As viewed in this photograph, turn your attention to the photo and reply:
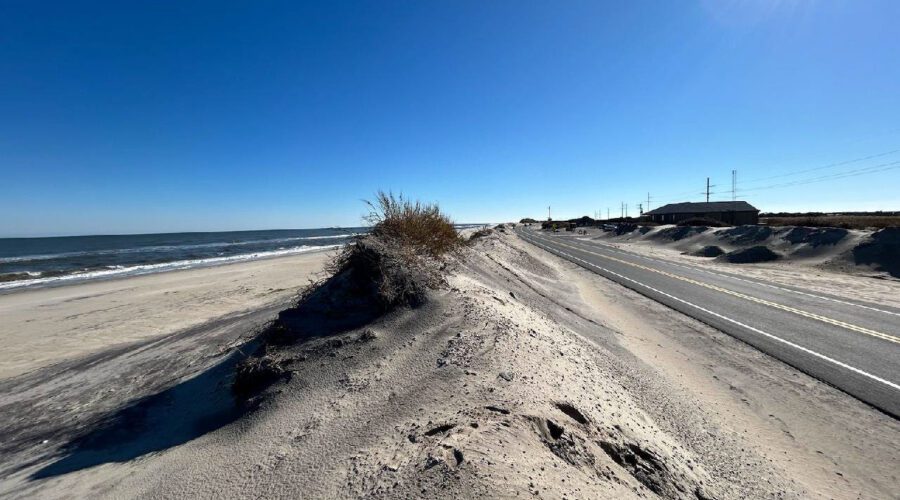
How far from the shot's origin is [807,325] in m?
9.18

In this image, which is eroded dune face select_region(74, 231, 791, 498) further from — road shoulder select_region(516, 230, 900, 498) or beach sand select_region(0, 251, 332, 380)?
beach sand select_region(0, 251, 332, 380)

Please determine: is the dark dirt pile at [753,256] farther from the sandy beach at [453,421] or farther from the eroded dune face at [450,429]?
the eroded dune face at [450,429]

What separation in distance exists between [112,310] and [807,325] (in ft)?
70.1

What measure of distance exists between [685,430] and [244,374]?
522 cm

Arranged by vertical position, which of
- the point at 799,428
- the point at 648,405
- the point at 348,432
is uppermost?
the point at 348,432

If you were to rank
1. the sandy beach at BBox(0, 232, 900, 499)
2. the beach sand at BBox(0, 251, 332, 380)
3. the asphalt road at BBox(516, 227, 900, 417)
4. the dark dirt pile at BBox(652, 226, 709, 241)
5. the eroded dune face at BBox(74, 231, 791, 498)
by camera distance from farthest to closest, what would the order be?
the dark dirt pile at BBox(652, 226, 709, 241) → the beach sand at BBox(0, 251, 332, 380) → the asphalt road at BBox(516, 227, 900, 417) → the sandy beach at BBox(0, 232, 900, 499) → the eroded dune face at BBox(74, 231, 791, 498)

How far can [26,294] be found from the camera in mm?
18922

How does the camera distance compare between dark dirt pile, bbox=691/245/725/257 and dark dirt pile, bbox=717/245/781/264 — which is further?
dark dirt pile, bbox=691/245/725/257

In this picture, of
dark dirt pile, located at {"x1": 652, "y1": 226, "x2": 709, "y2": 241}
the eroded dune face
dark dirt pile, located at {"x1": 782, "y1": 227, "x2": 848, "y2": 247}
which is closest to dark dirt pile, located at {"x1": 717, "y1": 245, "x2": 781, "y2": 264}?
dark dirt pile, located at {"x1": 782, "y1": 227, "x2": 848, "y2": 247}

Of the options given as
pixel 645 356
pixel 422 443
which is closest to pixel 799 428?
pixel 645 356

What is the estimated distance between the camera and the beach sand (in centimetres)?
971

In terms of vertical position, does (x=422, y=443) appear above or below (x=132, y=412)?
above

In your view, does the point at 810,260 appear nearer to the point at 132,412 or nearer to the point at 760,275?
the point at 760,275

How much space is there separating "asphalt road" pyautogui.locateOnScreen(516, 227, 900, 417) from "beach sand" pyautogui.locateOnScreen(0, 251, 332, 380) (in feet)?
43.2
